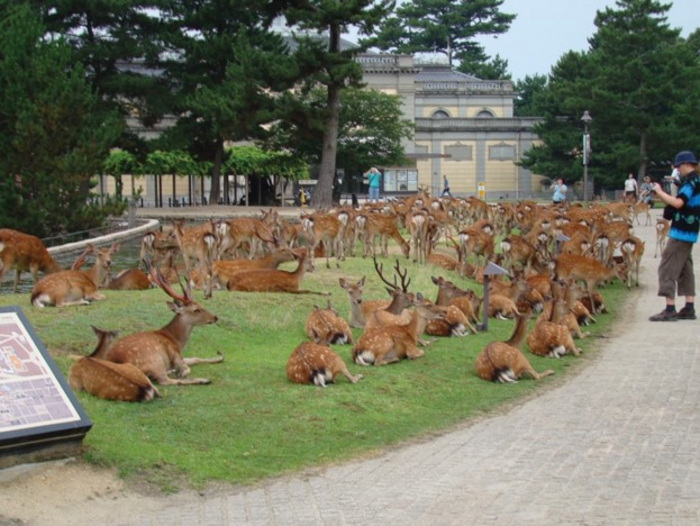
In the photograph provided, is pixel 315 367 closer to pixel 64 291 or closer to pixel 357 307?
pixel 357 307

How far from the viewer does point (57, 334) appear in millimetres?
9555

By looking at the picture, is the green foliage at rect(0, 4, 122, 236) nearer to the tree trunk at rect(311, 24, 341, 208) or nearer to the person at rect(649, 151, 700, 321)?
the person at rect(649, 151, 700, 321)

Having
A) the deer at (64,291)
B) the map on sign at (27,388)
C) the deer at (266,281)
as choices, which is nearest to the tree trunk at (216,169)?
the deer at (266,281)

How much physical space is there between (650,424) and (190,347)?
4498 millimetres

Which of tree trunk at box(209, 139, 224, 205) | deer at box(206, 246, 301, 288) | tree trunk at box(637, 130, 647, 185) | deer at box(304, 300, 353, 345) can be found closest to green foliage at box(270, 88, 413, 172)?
tree trunk at box(209, 139, 224, 205)

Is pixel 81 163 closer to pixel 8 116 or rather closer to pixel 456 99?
pixel 8 116

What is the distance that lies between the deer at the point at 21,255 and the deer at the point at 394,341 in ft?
18.2

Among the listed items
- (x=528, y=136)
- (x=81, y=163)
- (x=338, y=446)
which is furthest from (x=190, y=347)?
(x=528, y=136)

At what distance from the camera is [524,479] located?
6.38 metres

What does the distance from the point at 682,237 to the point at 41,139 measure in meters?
14.4

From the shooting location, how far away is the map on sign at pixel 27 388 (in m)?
6.10

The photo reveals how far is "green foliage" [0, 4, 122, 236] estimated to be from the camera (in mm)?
21750

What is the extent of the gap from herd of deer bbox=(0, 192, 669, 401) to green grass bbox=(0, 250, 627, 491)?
23 centimetres

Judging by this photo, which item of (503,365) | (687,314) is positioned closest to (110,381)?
(503,365)
